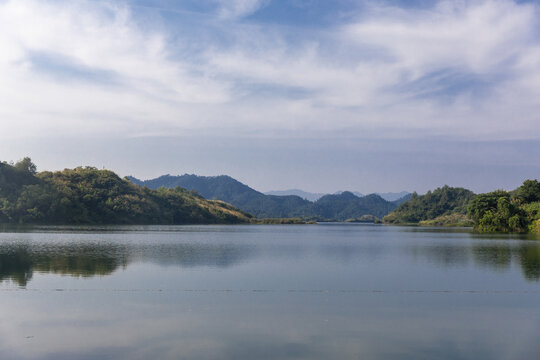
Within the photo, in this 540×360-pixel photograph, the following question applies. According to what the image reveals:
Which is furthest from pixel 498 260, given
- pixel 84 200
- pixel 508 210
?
pixel 84 200

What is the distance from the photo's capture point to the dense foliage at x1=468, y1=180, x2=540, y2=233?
78500 mm

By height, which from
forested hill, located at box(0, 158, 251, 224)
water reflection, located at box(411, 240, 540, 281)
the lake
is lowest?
water reflection, located at box(411, 240, 540, 281)

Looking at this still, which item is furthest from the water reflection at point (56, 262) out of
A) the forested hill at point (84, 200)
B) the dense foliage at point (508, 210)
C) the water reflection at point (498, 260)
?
the forested hill at point (84, 200)

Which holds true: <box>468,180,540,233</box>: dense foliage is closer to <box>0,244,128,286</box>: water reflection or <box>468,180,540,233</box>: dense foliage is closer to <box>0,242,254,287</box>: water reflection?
Answer: <box>0,242,254,287</box>: water reflection

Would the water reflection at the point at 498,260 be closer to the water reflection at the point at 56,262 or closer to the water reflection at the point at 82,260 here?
the water reflection at the point at 82,260

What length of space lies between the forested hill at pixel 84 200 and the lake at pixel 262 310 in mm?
85498

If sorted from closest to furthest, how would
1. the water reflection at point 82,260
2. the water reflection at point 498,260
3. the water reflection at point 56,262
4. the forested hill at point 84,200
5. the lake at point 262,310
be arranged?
the lake at point 262,310 < the water reflection at point 56,262 < the water reflection at point 82,260 < the water reflection at point 498,260 < the forested hill at point 84,200

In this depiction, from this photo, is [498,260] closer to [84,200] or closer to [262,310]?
[262,310]

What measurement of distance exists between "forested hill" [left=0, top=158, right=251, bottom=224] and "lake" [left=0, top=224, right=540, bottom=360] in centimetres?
8550

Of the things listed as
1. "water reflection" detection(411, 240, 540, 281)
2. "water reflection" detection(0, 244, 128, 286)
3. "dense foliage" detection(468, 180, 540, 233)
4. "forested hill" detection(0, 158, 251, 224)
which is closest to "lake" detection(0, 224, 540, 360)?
"water reflection" detection(0, 244, 128, 286)

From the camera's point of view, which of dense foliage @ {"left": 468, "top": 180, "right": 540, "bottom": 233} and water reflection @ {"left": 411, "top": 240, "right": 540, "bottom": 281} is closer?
water reflection @ {"left": 411, "top": 240, "right": 540, "bottom": 281}

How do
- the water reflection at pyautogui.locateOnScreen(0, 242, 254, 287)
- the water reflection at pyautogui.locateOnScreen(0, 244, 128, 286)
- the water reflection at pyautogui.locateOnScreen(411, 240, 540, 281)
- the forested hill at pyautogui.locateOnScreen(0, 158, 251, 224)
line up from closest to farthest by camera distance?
the water reflection at pyautogui.locateOnScreen(0, 244, 128, 286), the water reflection at pyautogui.locateOnScreen(0, 242, 254, 287), the water reflection at pyautogui.locateOnScreen(411, 240, 540, 281), the forested hill at pyautogui.locateOnScreen(0, 158, 251, 224)

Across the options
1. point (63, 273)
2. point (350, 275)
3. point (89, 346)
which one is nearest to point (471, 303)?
point (350, 275)

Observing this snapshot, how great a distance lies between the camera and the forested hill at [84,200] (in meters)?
104
